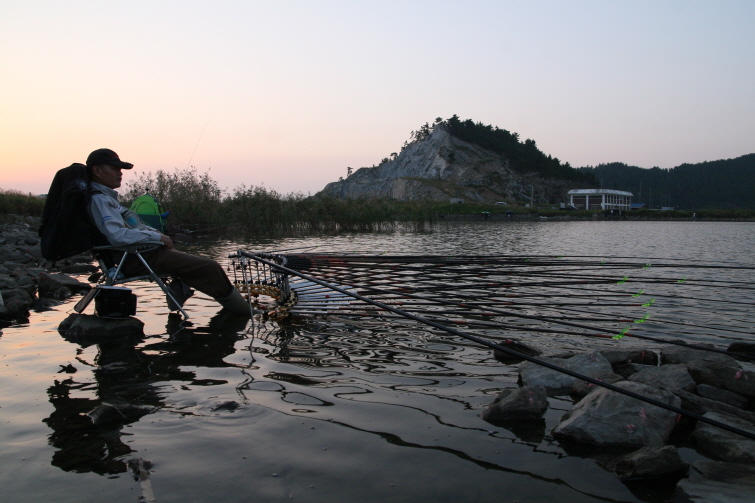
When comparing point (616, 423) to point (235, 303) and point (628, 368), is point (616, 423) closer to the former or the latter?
point (628, 368)

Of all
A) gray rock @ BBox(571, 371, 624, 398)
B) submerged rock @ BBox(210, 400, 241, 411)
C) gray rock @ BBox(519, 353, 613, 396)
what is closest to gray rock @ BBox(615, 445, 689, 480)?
gray rock @ BBox(571, 371, 624, 398)

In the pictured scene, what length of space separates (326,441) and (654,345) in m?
4.66

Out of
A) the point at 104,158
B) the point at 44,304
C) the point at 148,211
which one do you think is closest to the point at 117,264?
the point at 104,158

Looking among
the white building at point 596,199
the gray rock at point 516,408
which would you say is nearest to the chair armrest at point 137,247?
the gray rock at point 516,408

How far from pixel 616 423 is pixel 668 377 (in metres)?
1.19

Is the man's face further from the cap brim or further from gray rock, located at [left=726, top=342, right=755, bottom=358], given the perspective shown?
gray rock, located at [left=726, top=342, right=755, bottom=358]

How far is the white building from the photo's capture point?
12279 centimetres

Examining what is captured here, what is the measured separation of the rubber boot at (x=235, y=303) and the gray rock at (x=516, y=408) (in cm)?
383

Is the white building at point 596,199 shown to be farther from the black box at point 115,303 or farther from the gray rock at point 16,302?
the black box at point 115,303

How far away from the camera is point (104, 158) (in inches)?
228

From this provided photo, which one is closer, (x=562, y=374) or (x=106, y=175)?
(x=562, y=374)

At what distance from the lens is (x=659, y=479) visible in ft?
9.77

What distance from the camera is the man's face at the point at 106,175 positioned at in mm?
5781

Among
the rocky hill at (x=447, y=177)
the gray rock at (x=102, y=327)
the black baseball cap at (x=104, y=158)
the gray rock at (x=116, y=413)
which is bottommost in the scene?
the gray rock at (x=116, y=413)
